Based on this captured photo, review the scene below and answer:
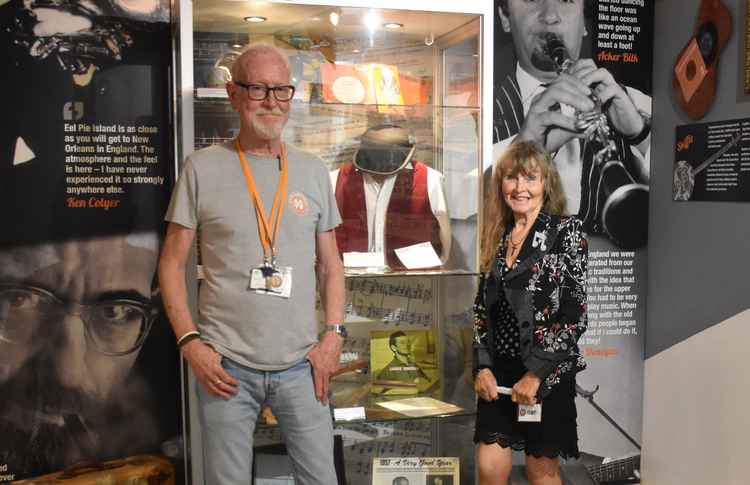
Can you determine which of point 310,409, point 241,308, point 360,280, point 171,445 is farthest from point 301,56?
point 171,445

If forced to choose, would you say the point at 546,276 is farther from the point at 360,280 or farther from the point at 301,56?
the point at 301,56

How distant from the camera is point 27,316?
2.97m

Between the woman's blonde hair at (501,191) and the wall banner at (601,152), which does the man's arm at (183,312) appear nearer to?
the woman's blonde hair at (501,191)

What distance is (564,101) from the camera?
3553 millimetres

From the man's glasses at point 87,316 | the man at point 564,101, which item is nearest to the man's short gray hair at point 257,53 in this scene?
the man's glasses at point 87,316

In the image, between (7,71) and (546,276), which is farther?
(7,71)

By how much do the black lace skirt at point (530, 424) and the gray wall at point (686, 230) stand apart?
0.99m

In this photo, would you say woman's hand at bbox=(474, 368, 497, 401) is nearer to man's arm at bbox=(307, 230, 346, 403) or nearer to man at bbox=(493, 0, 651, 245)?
man's arm at bbox=(307, 230, 346, 403)

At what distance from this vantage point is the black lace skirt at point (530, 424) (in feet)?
8.83

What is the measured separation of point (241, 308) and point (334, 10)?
1257 millimetres

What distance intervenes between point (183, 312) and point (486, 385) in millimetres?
1077

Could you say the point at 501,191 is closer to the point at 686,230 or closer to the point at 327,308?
the point at 327,308

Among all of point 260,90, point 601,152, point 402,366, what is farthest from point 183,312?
point 601,152

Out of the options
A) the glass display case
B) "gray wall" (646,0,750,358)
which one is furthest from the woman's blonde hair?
"gray wall" (646,0,750,358)
